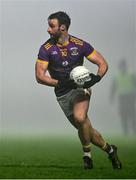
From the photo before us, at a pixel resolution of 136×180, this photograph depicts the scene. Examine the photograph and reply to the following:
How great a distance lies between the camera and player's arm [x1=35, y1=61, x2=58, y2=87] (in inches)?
332

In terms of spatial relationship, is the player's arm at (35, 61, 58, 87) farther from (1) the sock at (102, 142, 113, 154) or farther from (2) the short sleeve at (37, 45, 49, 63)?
(1) the sock at (102, 142, 113, 154)

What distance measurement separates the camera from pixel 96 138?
866 centimetres

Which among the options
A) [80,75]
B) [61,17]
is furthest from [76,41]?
[80,75]

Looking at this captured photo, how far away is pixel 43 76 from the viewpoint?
8469 millimetres

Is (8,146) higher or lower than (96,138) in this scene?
lower

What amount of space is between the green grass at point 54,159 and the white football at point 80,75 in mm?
1144

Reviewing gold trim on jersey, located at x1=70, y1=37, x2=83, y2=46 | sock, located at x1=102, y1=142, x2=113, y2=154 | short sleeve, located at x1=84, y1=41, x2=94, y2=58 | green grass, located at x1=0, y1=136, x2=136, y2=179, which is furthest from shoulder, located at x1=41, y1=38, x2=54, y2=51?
green grass, located at x1=0, y1=136, x2=136, y2=179

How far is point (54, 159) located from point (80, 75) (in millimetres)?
2023

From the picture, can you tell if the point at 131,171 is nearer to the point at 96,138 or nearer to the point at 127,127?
the point at 96,138

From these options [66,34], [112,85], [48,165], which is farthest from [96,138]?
[112,85]

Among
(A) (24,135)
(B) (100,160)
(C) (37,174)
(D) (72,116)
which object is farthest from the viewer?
(A) (24,135)

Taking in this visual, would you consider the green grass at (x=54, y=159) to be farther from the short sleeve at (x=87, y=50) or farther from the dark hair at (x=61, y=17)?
the dark hair at (x=61, y=17)

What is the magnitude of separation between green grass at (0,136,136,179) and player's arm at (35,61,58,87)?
1130 millimetres

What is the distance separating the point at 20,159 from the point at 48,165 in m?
1.00
